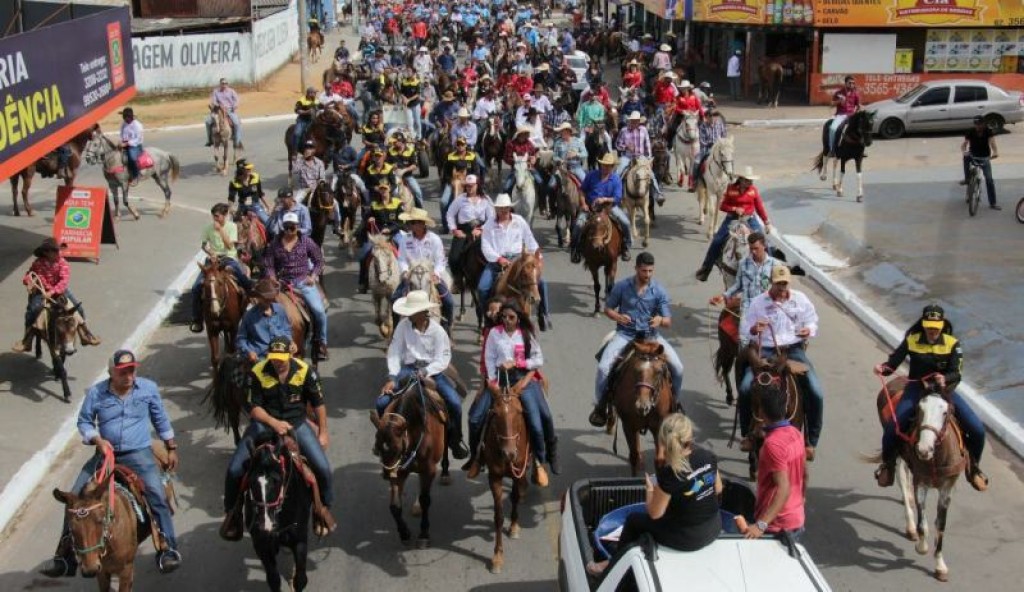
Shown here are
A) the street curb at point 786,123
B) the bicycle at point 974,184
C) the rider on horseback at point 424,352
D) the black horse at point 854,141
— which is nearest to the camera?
the rider on horseback at point 424,352

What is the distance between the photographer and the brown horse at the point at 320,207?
63.0ft

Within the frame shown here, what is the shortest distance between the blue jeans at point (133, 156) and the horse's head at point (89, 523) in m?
16.5

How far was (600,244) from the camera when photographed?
54.8 feet

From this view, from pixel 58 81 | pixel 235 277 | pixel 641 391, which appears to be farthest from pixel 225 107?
pixel 641 391

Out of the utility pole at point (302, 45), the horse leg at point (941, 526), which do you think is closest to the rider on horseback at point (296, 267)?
the horse leg at point (941, 526)

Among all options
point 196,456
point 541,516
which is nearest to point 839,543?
point 541,516

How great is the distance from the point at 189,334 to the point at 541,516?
8.40 meters

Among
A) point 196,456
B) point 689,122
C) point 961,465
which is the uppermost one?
point 689,122

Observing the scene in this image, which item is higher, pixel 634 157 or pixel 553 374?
pixel 634 157

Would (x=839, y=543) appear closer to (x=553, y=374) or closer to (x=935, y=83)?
(x=553, y=374)

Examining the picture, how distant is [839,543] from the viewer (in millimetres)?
10266

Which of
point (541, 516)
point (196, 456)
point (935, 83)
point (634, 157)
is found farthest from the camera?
point (935, 83)

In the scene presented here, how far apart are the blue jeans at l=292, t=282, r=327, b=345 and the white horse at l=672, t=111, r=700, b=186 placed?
11.6 meters

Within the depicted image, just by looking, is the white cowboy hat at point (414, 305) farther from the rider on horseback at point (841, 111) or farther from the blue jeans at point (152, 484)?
the rider on horseback at point (841, 111)
